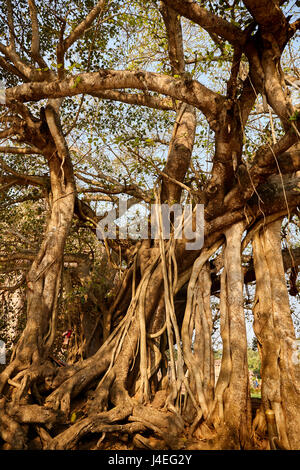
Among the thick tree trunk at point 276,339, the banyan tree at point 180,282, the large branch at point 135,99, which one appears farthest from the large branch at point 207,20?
the thick tree trunk at point 276,339

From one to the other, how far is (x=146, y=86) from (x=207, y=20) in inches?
26.7

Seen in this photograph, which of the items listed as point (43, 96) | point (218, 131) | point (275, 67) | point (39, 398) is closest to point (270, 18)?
point (275, 67)

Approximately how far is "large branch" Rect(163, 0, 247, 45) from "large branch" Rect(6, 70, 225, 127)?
40 centimetres

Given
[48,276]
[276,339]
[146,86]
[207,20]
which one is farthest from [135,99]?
[276,339]

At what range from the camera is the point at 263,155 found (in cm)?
297

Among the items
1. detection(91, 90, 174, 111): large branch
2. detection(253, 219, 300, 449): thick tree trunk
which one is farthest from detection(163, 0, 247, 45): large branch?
detection(253, 219, 300, 449): thick tree trunk

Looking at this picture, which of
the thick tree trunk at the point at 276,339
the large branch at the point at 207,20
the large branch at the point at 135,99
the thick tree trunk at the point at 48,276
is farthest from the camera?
the large branch at the point at 135,99

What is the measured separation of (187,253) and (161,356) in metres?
1.06

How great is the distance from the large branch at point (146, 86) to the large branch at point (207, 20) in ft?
1.32

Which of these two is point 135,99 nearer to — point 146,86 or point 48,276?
point 146,86

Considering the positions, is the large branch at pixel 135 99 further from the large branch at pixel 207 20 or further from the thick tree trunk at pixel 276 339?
the thick tree trunk at pixel 276 339

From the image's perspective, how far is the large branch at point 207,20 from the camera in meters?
2.50

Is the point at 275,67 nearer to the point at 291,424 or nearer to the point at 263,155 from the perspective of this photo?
the point at 263,155

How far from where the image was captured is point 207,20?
256 cm
